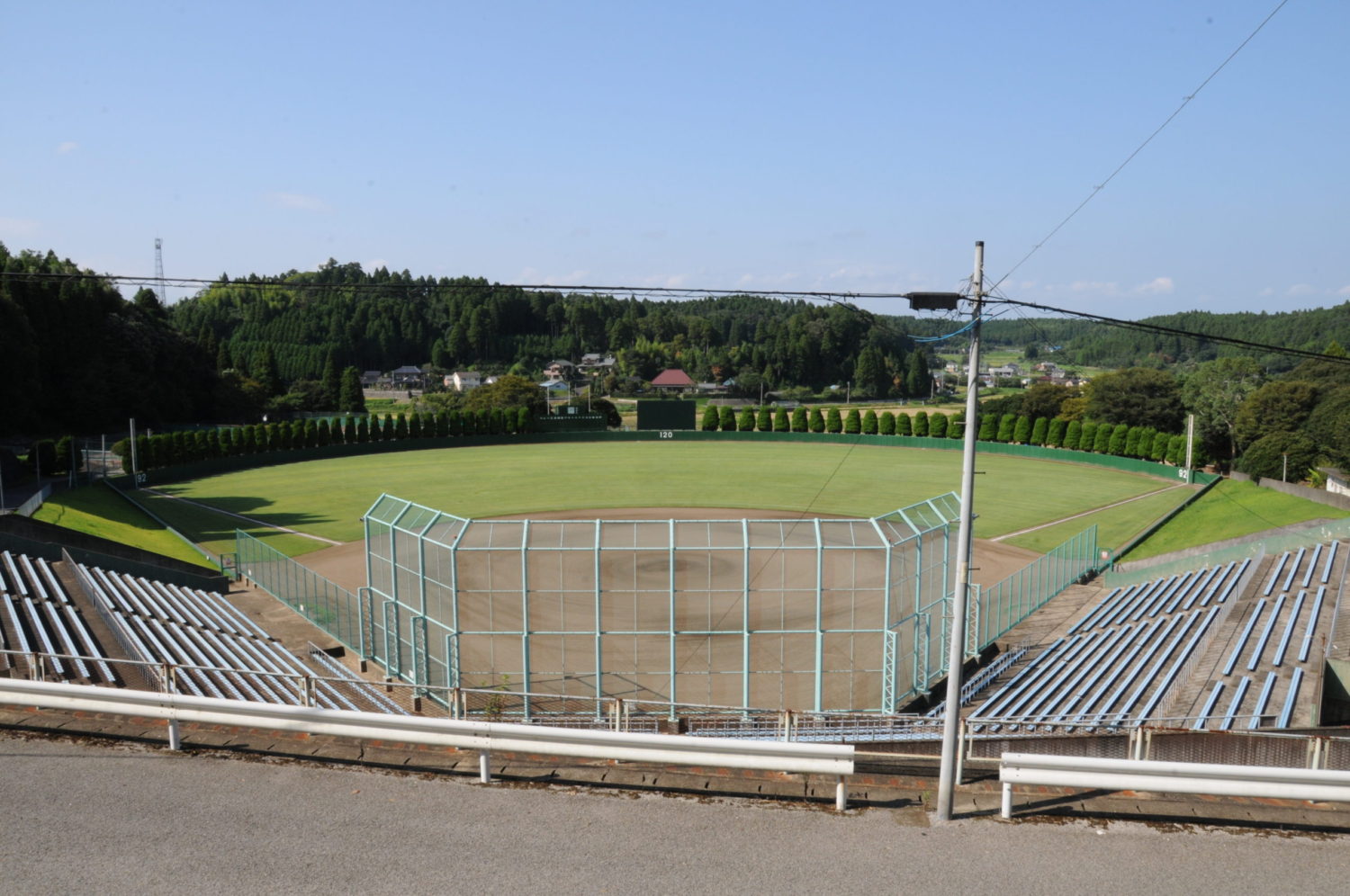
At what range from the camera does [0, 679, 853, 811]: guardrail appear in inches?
313

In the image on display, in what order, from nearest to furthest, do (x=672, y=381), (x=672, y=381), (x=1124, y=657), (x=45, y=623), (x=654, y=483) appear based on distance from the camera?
1. (x=45, y=623)
2. (x=1124, y=657)
3. (x=654, y=483)
4. (x=672, y=381)
5. (x=672, y=381)

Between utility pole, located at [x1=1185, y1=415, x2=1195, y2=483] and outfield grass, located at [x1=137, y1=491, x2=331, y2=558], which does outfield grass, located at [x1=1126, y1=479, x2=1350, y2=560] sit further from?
outfield grass, located at [x1=137, y1=491, x2=331, y2=558]

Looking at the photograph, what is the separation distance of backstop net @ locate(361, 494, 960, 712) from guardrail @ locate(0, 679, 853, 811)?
8430 mm

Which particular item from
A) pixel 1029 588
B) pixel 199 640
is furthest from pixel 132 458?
pixel 1029 588

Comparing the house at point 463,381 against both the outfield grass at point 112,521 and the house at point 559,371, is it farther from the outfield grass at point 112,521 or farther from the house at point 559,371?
the outfield grass at point 112,521

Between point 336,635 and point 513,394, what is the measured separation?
68749 mm

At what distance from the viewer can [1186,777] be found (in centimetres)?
761

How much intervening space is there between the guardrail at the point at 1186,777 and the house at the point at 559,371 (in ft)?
488

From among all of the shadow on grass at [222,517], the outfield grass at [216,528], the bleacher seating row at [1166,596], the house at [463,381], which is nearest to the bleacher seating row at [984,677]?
the bleacher seating row at [1166,596]

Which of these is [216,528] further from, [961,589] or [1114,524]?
[1114,524]

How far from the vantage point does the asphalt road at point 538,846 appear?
691 cm

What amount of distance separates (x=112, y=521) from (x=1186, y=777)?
143 feet

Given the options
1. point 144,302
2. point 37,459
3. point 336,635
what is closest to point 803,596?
point 336,635

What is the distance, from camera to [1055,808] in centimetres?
809
